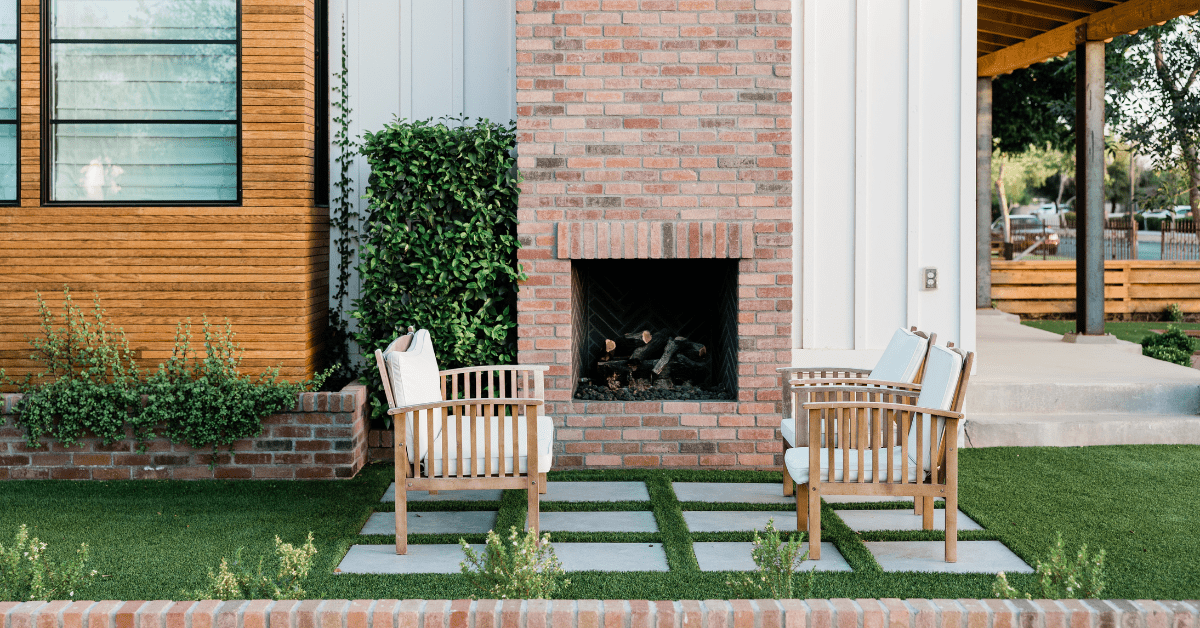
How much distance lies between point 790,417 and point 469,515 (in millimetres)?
1765

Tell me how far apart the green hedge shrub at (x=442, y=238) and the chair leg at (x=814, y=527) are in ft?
8.06

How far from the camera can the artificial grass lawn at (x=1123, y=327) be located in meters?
11.5

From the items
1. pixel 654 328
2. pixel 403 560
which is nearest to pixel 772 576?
pixel 403 560

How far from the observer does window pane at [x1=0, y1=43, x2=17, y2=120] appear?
6.06 meters

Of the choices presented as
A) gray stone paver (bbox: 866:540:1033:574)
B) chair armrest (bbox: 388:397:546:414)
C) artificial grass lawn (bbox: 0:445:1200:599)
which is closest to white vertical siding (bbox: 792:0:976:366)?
artificial grass lawn (bbox: 0:445:1200:599)

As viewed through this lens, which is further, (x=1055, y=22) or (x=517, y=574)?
(x=1055, y=22)

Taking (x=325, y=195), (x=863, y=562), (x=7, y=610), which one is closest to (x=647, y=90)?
(x=325, y=195)

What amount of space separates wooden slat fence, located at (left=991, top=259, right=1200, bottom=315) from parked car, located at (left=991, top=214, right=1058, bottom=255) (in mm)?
9314

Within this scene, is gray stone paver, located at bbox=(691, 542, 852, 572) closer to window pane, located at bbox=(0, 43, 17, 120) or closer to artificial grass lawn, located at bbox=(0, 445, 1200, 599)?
artificial grass lawn, located at bbox=(0, 445, 1200, 599)

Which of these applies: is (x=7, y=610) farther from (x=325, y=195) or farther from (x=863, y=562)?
(x=325, y=195)

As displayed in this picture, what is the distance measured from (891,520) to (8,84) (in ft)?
18.4

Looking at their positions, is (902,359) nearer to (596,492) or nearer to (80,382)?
(596,492)

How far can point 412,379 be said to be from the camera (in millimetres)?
4574

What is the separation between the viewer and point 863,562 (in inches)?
161
